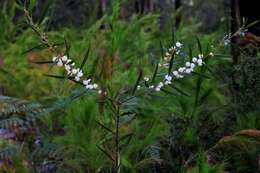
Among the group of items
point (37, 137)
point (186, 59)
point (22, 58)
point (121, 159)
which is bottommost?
point (121, 159)

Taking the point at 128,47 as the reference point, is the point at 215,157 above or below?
below

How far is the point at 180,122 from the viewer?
8.87ft

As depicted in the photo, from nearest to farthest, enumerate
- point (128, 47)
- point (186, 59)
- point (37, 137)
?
1. point (186, 59)
2. point (37, 137)
3. point (128, 47)

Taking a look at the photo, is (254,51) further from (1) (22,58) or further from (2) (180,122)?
(1) (22,58)

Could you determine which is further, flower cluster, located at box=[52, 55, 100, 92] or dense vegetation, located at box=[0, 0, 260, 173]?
dense vegetation, located at box=[0, 0, 260, 173]

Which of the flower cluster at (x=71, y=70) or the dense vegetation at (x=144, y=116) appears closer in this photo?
the flower cluster at (x=71, y=70)

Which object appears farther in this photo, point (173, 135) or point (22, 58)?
point (22, 58)

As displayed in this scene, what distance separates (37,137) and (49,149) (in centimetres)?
93

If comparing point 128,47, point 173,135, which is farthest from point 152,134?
point 128,47

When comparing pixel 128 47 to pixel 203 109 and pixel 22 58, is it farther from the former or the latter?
pixel 203 109

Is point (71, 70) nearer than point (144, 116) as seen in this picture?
Yes

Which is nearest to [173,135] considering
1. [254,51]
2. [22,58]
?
[254,51]

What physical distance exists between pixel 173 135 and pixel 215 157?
0.90 feet

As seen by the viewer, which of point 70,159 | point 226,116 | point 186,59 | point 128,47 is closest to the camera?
point 186,59
